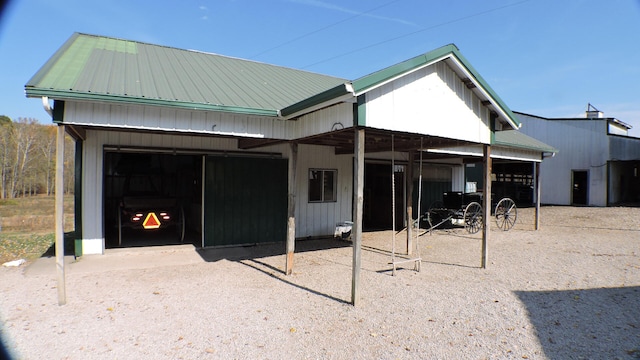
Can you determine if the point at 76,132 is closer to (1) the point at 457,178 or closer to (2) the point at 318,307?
(2) the point at 318,307

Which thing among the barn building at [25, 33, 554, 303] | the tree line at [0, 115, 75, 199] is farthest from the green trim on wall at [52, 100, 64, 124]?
the tree line at [0, 115, 75, 199]

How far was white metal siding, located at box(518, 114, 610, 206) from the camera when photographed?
1852cm

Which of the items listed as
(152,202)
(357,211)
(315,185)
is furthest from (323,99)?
(152,202)

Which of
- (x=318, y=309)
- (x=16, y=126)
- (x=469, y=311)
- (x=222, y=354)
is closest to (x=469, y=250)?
(x=469, y=311)

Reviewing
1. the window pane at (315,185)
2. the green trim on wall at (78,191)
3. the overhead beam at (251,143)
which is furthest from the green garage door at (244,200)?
the green trim on wall at (78,191)

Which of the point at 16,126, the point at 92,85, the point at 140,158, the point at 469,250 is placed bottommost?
the point at 469,250

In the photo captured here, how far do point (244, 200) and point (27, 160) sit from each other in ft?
93.4

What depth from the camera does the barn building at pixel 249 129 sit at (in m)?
4.84

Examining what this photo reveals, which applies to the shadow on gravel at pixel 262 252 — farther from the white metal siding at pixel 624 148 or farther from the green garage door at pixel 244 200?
the white metal siding at pixel 624 148

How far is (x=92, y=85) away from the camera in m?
5.00

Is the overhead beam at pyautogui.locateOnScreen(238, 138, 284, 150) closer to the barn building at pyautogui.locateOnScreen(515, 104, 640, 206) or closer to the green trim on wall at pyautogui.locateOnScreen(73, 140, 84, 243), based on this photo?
the green trim on wall at pyautogui.locateOnScreen(73, 140, 84, 243)

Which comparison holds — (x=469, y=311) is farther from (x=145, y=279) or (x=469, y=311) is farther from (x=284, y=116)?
(x=145, y=279)

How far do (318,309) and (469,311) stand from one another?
1.96 meters

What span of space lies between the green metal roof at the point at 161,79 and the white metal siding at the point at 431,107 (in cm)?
197
